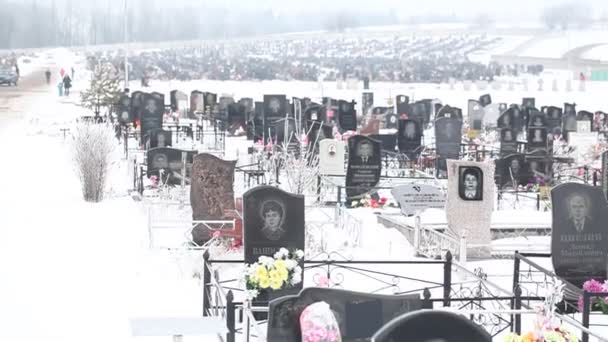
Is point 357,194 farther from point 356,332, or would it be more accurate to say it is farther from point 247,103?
point 247,103

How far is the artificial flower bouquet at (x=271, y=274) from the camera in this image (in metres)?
9.60

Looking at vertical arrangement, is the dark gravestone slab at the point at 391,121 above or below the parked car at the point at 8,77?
below

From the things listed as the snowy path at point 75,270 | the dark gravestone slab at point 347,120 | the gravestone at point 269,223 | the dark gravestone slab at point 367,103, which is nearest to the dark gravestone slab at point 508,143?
the dark gravestone slab at point 347,120

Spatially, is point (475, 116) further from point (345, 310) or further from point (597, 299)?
point (345, 310)

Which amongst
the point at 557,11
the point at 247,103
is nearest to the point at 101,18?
the point at 557,11

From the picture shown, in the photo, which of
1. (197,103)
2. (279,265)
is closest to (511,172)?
(279,265)

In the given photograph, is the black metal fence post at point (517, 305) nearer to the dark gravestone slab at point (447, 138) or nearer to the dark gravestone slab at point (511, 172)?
the dark gravestone slab at point (511, 172)

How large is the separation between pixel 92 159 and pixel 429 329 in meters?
12.8

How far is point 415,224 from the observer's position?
14219 millimetres

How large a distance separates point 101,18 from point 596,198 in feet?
545

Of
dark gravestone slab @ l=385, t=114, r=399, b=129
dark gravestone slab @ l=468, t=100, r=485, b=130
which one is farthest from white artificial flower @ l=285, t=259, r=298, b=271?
dark gravestone slab @ l=468, t=100, r=485, b=130

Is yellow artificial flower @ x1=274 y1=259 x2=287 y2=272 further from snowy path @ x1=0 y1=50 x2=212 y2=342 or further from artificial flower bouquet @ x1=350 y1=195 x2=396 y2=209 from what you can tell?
artificial flower bouquet @ x1=350 y1=195 x2=396 y2=209

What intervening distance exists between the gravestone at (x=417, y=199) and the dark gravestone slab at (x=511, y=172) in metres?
3.73

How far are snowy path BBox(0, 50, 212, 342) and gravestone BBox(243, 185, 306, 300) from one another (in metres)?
0.89
